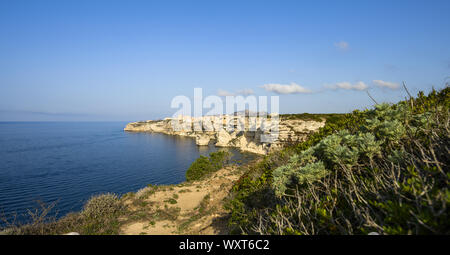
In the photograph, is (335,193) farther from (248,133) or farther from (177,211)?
(248,133)

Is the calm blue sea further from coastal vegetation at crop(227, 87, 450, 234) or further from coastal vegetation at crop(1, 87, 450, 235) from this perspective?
coastal vegetation at crop(227, 87, 450, 234)

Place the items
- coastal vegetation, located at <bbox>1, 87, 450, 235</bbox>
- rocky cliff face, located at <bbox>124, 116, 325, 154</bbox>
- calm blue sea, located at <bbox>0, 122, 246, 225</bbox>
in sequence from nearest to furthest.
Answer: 1. coastal vegetation, located at <bbox>1, 87, 450, 235</bbox>
2. calm blue sea, located at <bbox>0, 122, 246, 225</bbox>
3. rocky cliff face, located at <bbox>124, 116, 325, 154</bbox>

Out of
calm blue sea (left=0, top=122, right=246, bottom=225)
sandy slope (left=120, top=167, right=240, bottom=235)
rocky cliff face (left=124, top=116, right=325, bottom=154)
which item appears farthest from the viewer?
rocky cliff face (left=124, top=116, right=325, bottom=154)

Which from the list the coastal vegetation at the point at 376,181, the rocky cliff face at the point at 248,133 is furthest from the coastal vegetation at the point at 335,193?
the rocky cliff face at the point at 248,133

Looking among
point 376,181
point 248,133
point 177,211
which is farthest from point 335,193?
point 248,133

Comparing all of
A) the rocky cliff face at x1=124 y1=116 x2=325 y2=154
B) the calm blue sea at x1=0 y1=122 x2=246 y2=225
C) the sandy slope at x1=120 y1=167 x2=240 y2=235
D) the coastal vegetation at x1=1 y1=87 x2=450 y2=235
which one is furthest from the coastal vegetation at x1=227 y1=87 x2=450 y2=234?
the calm blue sea at x1=0 y1=122 x2=246 y2=225

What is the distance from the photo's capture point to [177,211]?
16.3 m

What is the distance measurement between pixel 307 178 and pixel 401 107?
12.1 feet

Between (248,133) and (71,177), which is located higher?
(248,133)

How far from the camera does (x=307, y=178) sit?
5.52 metres

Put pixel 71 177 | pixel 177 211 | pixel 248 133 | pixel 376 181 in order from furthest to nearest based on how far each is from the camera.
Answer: pixel 248 133, pixel 71 177, pixel 177 211, pixel 376 181

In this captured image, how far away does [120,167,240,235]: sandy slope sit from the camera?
1252 cm

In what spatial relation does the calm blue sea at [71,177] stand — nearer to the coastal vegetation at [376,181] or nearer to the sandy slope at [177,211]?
the sandy slope at [177,211]
